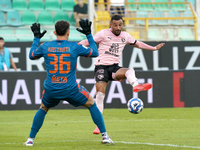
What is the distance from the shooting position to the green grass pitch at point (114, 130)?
19.1 feet

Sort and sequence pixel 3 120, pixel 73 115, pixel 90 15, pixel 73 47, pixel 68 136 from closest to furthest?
pixel 73 47
pixel 68 136
pixel 3 120
pixel 73 115
pixel 90 15

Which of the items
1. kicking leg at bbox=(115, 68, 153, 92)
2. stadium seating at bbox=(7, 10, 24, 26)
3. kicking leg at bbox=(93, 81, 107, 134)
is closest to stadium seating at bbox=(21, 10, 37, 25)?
stadium seating at bbox=(7, 10, 24, 26)

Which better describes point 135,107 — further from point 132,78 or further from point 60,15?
point 60,15

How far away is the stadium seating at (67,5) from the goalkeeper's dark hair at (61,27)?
12.2m

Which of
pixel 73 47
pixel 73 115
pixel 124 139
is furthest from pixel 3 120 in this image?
pixel 73 47

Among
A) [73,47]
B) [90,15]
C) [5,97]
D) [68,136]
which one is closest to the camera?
[73,47]

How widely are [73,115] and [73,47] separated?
536cm

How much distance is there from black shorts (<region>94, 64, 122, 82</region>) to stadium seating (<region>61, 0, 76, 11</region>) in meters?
10.3

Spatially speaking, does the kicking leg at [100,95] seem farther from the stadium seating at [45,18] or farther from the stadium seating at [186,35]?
the stadium seating at [45,18]

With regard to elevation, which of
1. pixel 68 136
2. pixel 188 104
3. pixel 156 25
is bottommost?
pixel 188 104

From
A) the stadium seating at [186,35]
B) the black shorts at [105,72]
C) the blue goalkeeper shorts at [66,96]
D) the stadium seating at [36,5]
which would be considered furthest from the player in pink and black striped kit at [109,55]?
the stadium seating at [36,5]

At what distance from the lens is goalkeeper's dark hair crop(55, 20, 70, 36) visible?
551 centimetres

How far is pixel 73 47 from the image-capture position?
5555mm

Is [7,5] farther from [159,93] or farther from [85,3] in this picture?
[159,93]
